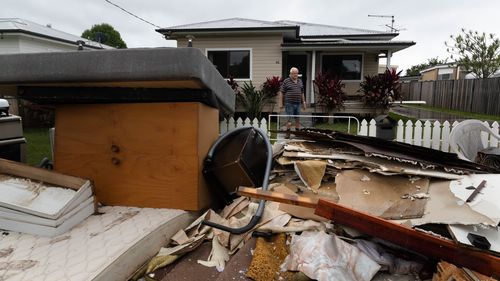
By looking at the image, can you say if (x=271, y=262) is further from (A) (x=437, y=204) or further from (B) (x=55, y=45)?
(B) (x=55, y=45)

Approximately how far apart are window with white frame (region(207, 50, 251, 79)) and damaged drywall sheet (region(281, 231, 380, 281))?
522 inches

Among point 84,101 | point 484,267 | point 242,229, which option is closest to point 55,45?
point 84,101

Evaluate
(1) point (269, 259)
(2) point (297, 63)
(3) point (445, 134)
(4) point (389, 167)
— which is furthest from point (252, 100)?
(1) point (269, 259)

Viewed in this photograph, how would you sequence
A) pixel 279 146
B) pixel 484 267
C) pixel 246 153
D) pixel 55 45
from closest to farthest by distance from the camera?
pixel 484 267
pixel 246 153
pixel 279 146
pixel 55 45

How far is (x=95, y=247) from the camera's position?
210 centimetres

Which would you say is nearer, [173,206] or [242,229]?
[242,229]

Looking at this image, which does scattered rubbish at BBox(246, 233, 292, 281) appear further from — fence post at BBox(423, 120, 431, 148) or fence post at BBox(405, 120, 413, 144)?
fence post at BBox(423, 120, 431, 148)

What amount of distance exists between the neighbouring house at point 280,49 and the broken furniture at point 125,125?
11.3 m

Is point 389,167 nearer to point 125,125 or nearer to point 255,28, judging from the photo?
point 125,125

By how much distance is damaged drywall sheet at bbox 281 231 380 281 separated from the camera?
1.84 meters

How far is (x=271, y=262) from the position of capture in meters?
2.02

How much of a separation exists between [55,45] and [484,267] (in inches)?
711

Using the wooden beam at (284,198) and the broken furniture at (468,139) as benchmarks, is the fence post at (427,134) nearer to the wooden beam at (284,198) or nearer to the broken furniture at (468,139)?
the broken furniture at (468,139)

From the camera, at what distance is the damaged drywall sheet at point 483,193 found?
81.5 inches
